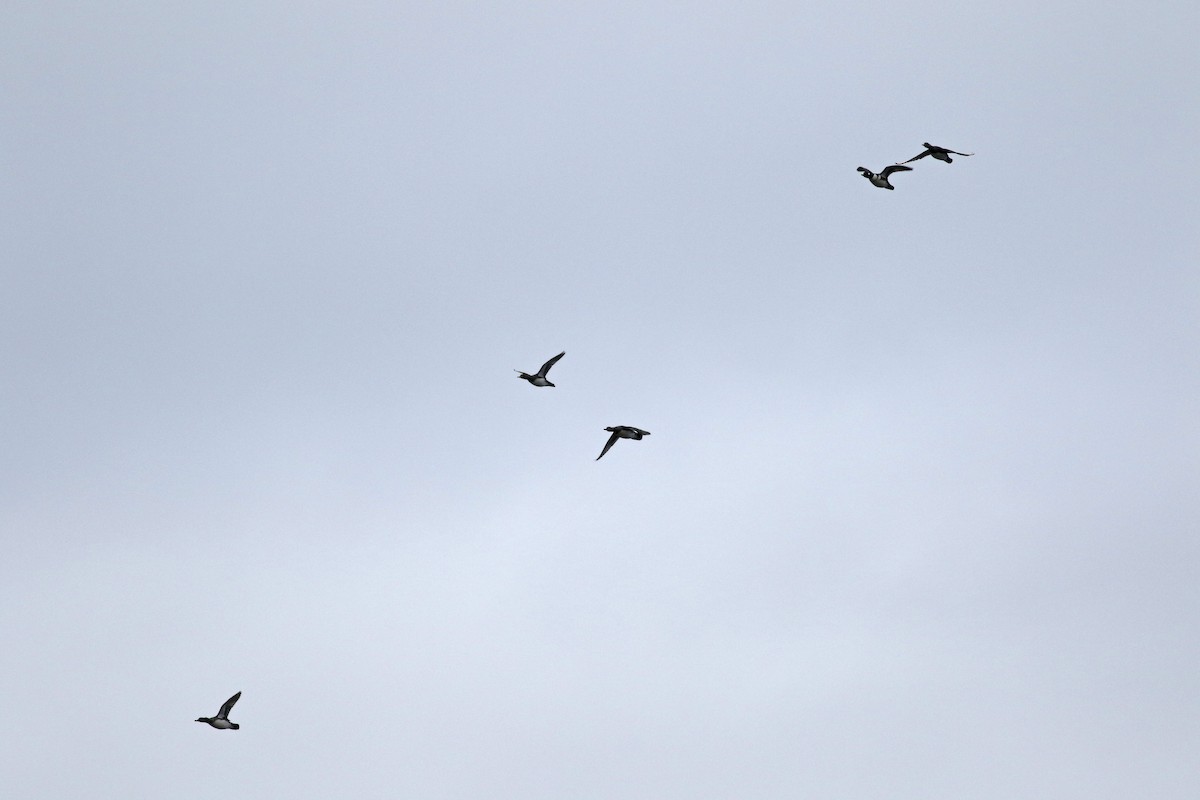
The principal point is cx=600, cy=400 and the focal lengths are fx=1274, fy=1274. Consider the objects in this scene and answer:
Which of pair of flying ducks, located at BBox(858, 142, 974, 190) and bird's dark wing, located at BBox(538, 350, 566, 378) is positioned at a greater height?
pair of flying ducks, located at BBox(858, 142, 974, 190)

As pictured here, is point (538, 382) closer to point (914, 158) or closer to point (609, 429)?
point (609, 429)

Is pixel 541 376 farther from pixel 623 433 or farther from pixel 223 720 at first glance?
pixel 223 720

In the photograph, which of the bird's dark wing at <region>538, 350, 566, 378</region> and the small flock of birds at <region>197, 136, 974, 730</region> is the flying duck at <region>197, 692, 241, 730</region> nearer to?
the small flock of birds at <region>197, 136, 974, 730</region>

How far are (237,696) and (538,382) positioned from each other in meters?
38.7

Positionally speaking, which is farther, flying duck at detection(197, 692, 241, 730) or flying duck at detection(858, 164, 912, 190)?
flying duck at detection(197, 692, 241, 730)

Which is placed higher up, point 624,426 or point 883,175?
point 883,175

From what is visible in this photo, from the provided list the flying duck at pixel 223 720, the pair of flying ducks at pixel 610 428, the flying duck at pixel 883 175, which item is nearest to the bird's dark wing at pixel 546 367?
the pair of flying ducks at pixel 610 428

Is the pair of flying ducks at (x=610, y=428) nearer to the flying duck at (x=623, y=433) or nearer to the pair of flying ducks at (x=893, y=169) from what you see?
the flying duck at (x=623, y=433)

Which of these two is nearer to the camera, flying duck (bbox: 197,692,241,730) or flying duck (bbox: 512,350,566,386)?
flying duck (bbox: 512,350,566,386)

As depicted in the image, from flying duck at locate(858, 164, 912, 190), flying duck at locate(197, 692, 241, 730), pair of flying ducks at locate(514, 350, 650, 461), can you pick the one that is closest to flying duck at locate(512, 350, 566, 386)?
pair of flying ducks at locate(514, 350, 650, 461)

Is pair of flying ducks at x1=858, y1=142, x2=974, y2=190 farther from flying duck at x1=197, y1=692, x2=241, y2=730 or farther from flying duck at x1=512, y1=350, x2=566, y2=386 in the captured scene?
flying duck at x1=197, y1=692, x2=241, y2=730

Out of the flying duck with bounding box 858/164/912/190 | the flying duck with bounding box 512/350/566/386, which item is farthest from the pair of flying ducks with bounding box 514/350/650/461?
the flying duck with bounding box 858/164/912/190

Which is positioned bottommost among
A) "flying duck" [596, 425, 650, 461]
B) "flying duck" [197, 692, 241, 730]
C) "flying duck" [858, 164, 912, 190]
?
"flying duck" [197, 692, 241, 730]

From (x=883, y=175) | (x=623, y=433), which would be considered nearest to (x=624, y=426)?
(x=623, y=433)
